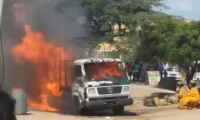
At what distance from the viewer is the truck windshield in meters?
16.8

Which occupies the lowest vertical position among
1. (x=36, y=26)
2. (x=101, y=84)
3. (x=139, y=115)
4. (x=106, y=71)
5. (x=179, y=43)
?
(x=139, y=115)

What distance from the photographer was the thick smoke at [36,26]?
64.3 feet

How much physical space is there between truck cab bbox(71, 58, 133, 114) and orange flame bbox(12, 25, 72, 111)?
8.57 feet

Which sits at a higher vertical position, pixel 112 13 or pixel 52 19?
pixel 112 13

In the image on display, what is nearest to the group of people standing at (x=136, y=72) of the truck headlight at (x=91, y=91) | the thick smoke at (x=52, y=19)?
the thick smoke at (x=52, y=19)

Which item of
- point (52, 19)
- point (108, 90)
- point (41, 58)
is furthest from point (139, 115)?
point (52, 19)

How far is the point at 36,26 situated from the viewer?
2102 centimetres

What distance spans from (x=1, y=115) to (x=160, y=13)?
28248 millimetres

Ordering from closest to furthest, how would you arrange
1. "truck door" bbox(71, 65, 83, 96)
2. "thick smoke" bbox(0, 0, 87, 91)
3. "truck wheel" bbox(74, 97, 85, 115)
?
"truck door" bbox(71, 65, 83, 96) → "truck wheel" bbox(74, 97, 85, 115) → "thick smoke" bbox(0, 0, 87, 91)

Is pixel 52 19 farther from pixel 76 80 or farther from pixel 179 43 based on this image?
pixel 179 43

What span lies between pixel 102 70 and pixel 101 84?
1.63ft

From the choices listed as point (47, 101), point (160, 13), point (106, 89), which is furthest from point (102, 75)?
point (160, 13)

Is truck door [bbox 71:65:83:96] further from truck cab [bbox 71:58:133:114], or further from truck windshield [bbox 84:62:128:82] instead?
truck windshield [bbox 84:62:128:82]

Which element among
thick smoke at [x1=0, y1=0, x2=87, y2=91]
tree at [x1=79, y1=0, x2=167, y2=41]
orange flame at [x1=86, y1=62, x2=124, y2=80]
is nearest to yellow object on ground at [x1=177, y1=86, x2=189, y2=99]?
orange flame at [x1=86, y1=62, x2=124, y2=80]
